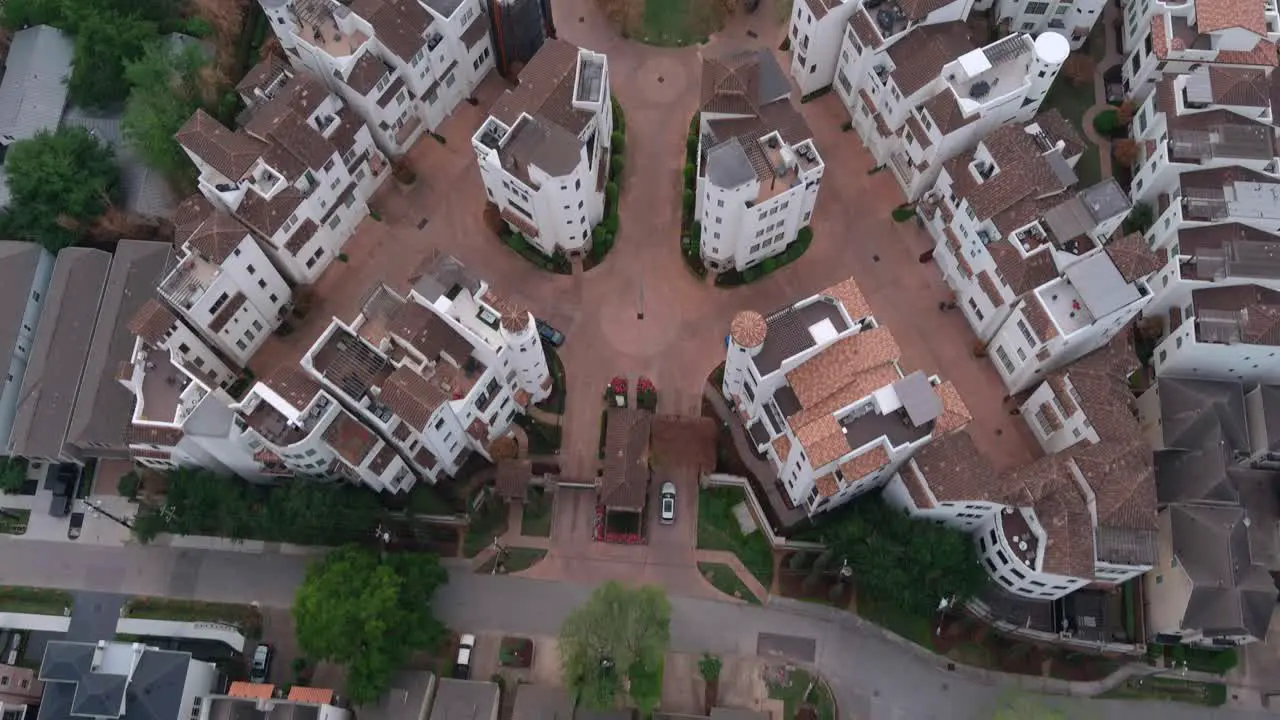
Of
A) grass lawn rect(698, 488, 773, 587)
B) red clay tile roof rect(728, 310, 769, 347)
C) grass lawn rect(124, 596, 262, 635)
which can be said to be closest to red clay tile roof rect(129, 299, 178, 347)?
grass lawn rect(124, 596, 262, 635)

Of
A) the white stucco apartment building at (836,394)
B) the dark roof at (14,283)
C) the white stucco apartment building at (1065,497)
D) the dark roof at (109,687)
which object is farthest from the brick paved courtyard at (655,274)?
the dark roof at (109,687)

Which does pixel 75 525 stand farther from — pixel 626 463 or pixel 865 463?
pixel 865 463

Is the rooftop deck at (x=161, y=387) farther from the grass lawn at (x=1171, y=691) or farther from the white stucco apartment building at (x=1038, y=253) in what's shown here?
the grass lawn at (x=1171, y=691)

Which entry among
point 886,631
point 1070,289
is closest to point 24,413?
point 886,631

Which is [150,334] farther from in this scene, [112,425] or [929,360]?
[929,360]

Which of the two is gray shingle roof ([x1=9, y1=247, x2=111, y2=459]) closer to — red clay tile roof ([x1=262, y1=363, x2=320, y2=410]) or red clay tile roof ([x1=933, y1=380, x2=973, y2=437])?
red clay tile roof ([x1=262, y1=363, x2=320, y2=410])

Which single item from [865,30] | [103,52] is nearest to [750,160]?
[865,30]

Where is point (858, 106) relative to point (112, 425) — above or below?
above
